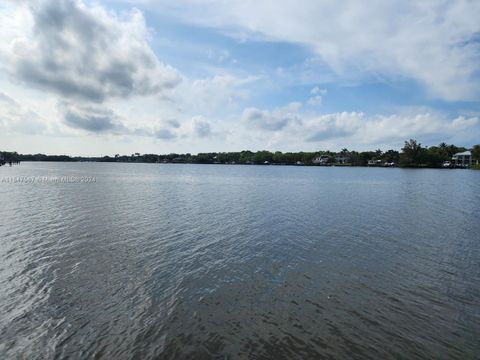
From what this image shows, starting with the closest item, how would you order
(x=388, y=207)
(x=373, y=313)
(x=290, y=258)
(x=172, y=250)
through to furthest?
(x=373, y=313) → (x=290, y=258) → (x=172, y=250) → (x=388, y=207)

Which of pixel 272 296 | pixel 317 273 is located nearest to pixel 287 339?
pixel 272 296

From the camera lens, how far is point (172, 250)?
2170 cm

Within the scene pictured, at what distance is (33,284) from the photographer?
1570 centimetres

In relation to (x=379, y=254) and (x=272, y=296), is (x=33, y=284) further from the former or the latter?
(x=379, y=254)

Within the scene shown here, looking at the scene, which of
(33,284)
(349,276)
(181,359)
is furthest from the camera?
(349,276)

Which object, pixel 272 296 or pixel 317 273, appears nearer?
pixel 272 296

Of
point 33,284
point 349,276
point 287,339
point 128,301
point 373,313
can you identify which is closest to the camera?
point 287,339

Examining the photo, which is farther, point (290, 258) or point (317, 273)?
point (290, 258)

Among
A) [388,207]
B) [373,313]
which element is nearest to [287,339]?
[373,313]

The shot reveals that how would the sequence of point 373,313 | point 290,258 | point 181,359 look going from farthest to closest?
point 290,258, point 373,313, point 181,359

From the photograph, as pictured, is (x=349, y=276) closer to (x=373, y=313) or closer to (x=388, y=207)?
(x=373, y=313)

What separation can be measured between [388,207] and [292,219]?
18.2m

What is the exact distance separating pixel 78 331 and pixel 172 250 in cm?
1022

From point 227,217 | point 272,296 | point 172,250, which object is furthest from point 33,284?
point 227,217
